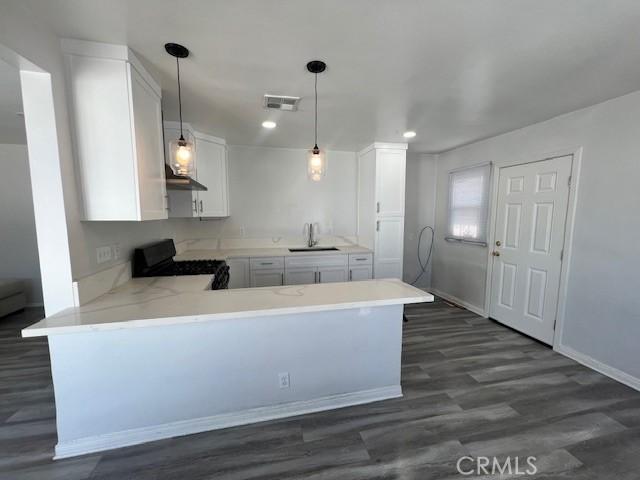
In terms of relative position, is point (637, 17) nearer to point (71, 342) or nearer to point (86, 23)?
point (86, 23)

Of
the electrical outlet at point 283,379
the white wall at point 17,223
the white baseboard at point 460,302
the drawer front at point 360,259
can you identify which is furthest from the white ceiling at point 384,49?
the white wall at point 17,223

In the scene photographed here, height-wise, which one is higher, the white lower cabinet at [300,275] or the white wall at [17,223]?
the white wall at [17,223]

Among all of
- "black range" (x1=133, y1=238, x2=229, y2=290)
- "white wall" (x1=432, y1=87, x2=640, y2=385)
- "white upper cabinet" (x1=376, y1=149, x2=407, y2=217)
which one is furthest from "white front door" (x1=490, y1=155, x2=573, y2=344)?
"black range" (x1=133, y1=238, x2=229, y2=290)

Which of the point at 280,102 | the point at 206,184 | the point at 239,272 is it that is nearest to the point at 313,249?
the point at 239,272

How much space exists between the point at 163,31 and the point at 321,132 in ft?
6.73

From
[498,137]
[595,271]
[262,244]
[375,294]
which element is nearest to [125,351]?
[375,294]

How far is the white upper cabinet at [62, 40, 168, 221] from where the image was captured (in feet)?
5.24

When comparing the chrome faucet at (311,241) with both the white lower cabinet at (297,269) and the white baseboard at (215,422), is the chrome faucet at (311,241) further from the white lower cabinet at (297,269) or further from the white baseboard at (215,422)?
the white baseboard at (215,422)

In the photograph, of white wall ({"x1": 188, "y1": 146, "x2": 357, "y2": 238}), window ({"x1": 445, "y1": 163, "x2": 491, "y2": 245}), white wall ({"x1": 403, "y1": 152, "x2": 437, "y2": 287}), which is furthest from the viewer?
white wall ({"x1": 403, "y1": 152, "x2": 437, "y2": 287})

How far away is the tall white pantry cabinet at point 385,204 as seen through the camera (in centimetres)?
379

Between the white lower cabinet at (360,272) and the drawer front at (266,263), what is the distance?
104cm

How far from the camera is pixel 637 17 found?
4.33 feet

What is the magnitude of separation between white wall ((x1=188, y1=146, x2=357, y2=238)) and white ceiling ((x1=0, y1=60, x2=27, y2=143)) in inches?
80.6
